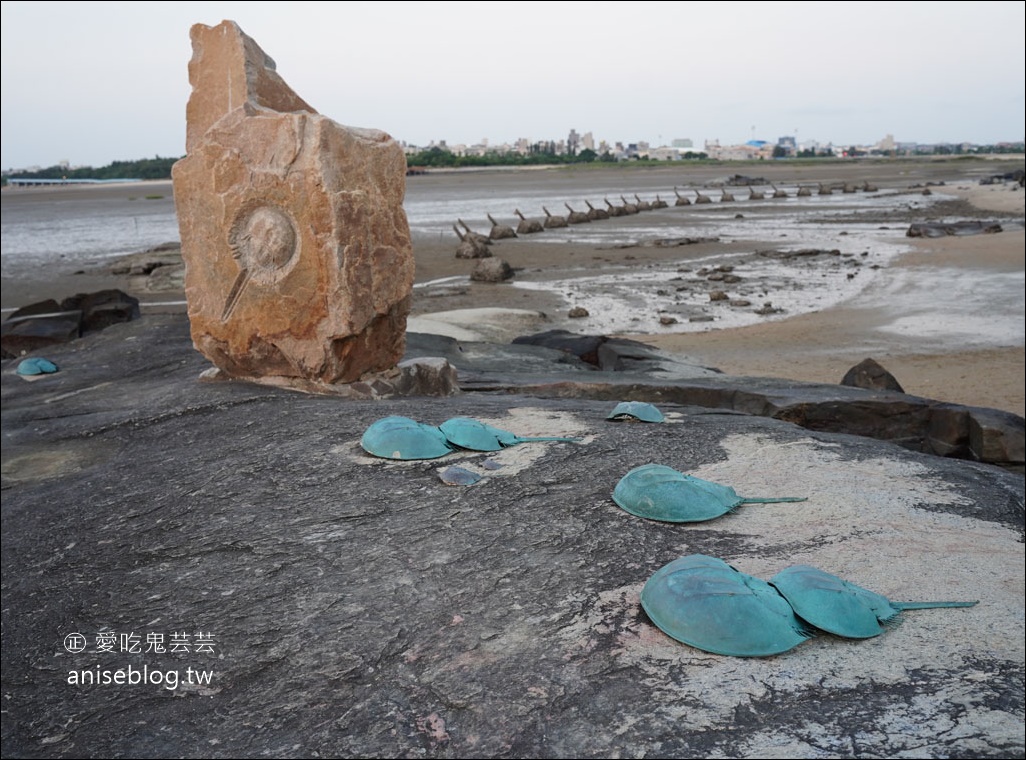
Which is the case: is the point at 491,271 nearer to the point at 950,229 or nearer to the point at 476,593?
the point at 950,229

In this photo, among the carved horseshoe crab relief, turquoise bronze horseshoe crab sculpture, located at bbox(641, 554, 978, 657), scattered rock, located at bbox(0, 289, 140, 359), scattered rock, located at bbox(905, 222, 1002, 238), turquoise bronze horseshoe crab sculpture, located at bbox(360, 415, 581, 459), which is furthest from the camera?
scattered rock, located at bbox(905, 222, 1002, 238)

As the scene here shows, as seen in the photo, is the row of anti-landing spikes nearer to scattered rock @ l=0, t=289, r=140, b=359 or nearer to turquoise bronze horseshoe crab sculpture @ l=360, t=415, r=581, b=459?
scattered rock @ l=0, t=289, r=140, b=359

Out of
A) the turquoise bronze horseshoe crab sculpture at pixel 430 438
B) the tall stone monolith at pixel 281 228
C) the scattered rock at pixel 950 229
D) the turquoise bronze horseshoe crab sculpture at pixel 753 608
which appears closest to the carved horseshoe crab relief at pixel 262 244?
the tall stone monolith at pixel 281 228

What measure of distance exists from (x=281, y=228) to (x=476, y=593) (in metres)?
3.44

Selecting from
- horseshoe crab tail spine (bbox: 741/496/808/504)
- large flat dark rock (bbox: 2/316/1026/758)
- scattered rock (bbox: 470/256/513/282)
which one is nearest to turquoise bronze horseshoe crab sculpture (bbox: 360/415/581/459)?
large flat dark rock (bbox: 2/316/1026/758)


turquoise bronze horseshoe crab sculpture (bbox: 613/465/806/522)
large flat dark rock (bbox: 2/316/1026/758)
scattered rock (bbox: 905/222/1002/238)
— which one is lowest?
large flat dark rock (bbox: 2/316/1026/758)

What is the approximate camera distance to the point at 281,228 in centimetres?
574

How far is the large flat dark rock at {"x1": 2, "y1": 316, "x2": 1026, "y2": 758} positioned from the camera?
2.46 metres

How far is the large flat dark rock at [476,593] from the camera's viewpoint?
8.06ft

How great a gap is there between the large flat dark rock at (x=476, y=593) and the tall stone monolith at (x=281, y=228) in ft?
2.86

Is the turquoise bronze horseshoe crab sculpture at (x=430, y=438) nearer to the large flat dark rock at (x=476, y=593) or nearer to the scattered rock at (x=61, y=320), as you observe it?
the large flat dark rock at (x=476, y=593)

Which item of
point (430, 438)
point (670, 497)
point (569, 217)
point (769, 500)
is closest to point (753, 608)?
point (670, 497)

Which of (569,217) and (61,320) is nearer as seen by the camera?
(61,320)

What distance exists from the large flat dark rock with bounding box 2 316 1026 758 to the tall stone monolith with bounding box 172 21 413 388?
87cm
